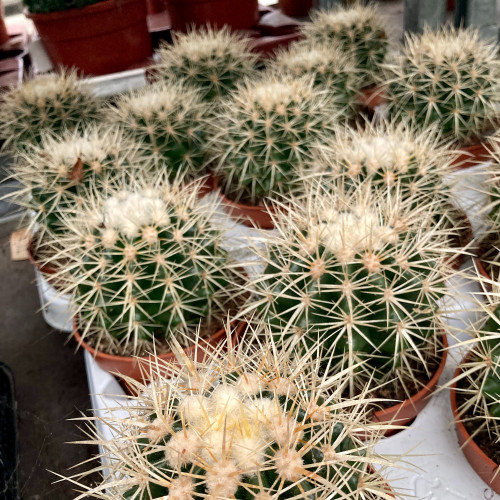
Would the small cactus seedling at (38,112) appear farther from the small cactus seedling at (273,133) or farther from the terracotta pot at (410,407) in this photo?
the terracotta pot at (410,407)

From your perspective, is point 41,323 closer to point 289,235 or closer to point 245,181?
point 245,181

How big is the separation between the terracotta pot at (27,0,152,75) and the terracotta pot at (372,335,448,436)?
83.3 inches

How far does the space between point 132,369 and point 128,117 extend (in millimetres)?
839

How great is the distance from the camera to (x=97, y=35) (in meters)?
2.41

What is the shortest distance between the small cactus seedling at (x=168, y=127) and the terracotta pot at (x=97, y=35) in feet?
3.33

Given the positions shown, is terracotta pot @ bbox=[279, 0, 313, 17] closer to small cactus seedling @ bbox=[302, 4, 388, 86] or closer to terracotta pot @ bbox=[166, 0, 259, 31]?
terracotta pot @ bbox=[166, 0, 259, 31]

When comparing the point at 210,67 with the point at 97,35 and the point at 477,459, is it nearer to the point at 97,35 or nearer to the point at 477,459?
the point at 97,35

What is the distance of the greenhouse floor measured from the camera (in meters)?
1.04

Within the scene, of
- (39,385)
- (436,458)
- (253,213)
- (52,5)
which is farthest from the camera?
(52,5)

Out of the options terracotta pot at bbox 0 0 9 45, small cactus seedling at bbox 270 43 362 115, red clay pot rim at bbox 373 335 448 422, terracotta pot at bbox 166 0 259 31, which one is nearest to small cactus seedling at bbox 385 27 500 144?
small cactus seedling at bbox 270 43 362 115

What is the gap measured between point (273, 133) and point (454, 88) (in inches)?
19.9

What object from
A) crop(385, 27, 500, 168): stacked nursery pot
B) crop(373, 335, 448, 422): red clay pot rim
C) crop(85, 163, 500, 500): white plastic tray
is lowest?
crop(85, 163, 500, 500): white plastic tray

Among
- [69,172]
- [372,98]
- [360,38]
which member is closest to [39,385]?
[69,172]

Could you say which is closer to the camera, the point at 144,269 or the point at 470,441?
the point at 470,441
